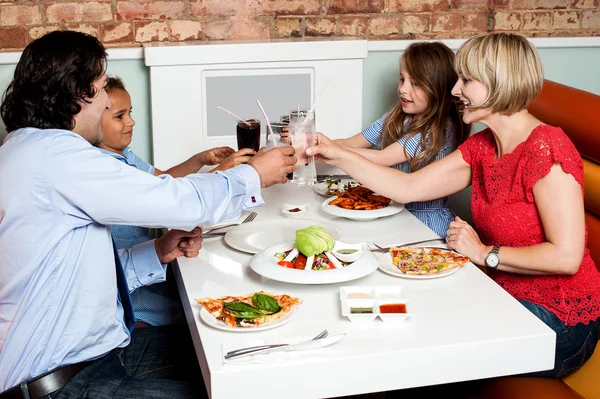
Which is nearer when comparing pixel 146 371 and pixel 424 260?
pixel 424 260

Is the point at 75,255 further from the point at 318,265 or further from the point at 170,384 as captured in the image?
the point at 318,265

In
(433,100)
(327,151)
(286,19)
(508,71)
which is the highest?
(286,19)

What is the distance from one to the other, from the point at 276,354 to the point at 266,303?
158 mm

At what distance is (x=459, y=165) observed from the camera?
2227 mm

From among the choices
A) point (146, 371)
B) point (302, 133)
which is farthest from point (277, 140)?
point (146, 371)

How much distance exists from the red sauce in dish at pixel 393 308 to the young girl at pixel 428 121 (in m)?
1.06

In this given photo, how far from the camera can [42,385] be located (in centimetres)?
152

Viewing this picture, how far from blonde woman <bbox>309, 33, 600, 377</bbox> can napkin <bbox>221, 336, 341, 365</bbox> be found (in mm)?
653

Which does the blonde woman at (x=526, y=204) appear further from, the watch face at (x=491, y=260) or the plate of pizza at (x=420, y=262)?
the plate of pizza at (x=420, y=262)

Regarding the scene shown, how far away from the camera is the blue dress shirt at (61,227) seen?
58.7 inches

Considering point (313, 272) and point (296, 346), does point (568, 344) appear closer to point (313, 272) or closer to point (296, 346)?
point (313, 272)

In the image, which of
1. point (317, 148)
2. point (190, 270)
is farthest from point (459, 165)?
point (190, 270)

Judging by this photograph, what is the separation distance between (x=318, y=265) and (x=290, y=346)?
37 cm

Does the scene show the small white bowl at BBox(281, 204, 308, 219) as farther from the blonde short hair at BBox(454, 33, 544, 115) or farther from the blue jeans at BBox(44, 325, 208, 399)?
→ the blonde short hair at BBox(454, 33, 544, 115)
